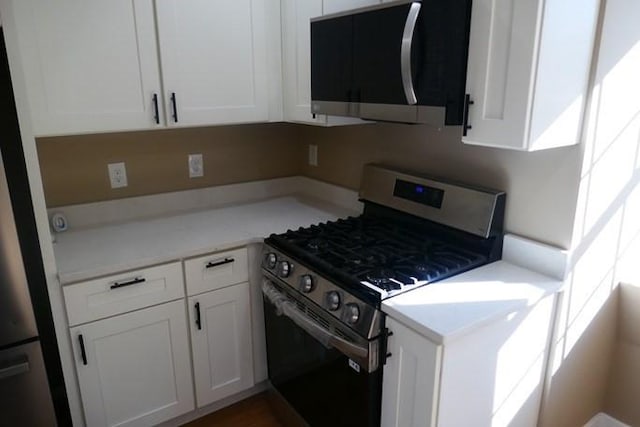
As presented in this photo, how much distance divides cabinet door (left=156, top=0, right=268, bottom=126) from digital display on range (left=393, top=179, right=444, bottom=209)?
0.76 metres

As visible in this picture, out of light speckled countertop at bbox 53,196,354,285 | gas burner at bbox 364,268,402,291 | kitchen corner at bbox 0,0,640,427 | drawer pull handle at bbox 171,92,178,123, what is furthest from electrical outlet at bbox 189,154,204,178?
gas burner at bbox 364,268,402,291

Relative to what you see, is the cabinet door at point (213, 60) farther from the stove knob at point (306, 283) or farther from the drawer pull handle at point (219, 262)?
the stove knob at point (306, 283)

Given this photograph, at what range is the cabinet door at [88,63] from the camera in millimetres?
1625

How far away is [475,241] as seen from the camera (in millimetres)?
1710

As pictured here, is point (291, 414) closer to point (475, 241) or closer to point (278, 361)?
point (278, 361)

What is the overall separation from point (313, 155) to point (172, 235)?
1016 millimetres

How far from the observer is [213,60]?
2.01 metres

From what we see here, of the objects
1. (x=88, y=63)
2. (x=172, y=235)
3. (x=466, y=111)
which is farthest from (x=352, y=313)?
(x=88, y=63)

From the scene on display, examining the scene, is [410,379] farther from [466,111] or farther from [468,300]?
[466,111]

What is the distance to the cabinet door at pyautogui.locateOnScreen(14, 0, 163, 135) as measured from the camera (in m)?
1.62

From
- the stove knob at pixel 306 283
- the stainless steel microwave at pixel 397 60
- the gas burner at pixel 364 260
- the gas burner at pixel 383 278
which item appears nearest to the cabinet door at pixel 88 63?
the stainless steel microwave at pixel 397 60

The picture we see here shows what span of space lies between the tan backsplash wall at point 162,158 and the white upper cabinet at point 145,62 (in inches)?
14.7

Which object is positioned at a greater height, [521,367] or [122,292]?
[122,292]

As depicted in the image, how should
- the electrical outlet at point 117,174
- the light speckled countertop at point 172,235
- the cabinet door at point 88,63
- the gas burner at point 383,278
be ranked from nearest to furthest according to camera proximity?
the gas burner at point 383,278
the cabinet door at point 88,63
the light speckled countertop at point 172,235
the electrical outlet at point 117,174
